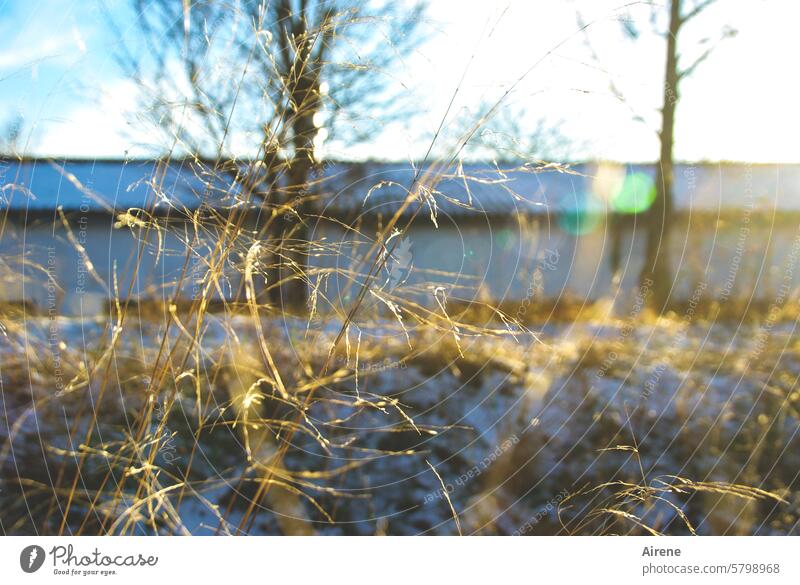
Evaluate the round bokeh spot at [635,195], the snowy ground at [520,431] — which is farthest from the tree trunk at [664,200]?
the snowy ground at [520,431]

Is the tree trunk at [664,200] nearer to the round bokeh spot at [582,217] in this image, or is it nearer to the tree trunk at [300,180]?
the round bokeh spot at [582,217]

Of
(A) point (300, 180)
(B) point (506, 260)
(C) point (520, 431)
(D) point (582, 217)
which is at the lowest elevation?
(C) point (520, 431)

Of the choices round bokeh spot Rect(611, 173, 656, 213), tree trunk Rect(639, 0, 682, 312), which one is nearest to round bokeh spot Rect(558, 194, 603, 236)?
round bokeh spot Rect(611, 173, 656, 213)

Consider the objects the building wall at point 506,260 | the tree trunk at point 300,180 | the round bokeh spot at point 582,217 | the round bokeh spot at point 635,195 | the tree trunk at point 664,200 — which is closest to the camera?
the tree trunk at point 300,180

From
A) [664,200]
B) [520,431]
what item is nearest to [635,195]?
[664,200]

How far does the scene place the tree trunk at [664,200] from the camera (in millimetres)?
2656

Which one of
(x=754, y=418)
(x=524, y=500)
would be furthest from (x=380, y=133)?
(x=754, y=418)

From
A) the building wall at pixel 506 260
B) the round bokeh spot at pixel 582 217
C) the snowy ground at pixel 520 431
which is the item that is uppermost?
the round bokeh spot at pixel 582 217

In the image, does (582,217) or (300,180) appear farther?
(582,217)

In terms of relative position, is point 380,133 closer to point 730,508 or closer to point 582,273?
point 730,508

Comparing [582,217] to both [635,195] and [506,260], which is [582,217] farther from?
[506,260]

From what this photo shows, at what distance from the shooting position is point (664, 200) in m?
3.50
